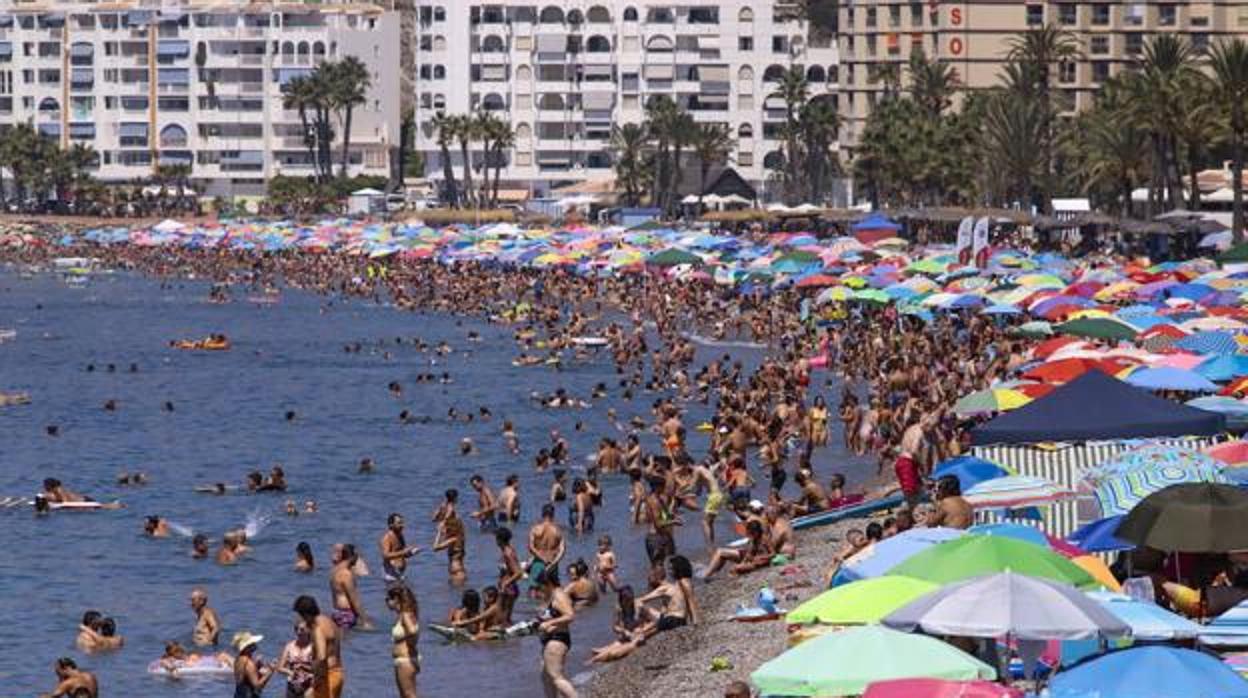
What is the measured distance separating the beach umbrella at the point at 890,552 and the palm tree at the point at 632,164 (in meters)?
110

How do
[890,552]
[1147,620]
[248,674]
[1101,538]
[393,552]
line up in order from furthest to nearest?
[393,552] → [248,674] → [1101,538] → [890,552] → [1147,620]

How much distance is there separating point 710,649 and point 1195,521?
6.09 metres

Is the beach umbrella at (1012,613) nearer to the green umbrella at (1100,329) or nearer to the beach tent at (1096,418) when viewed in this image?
the beach tent at (1096,418)

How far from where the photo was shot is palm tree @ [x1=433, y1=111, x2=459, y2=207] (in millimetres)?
135875

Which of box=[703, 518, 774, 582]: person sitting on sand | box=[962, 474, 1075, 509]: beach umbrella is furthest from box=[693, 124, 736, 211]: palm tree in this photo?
box=[962, 474, 1075, 509]: beach umbrella

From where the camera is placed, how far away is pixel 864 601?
16.1m

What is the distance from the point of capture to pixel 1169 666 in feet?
41.8

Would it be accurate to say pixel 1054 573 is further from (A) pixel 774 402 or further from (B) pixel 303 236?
(B) pixel 303 236

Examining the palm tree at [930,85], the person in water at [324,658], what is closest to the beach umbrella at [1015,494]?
the person in water at [324,658]

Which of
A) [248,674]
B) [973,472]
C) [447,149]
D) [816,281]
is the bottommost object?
[248,674]

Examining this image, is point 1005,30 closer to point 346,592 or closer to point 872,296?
point 872,296

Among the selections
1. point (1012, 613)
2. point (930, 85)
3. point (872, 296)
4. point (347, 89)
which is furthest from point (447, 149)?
point (1012, 613)

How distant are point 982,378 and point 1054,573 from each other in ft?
79.3

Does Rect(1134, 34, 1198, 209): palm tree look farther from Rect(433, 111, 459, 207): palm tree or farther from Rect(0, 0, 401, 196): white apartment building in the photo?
Rect(0, 0, 401, 196): white apartment building
